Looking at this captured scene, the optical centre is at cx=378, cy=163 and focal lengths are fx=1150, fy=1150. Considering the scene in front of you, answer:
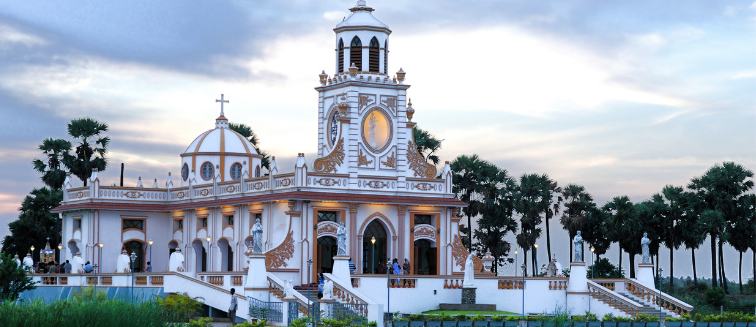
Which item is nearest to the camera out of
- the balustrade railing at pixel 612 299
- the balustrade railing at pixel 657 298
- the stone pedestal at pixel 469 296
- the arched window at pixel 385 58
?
the balustrade railing at pixel 612 299

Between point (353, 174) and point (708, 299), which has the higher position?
point (353, 174)

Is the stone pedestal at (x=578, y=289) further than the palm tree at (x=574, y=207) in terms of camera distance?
No

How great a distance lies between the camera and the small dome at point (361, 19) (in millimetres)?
54938

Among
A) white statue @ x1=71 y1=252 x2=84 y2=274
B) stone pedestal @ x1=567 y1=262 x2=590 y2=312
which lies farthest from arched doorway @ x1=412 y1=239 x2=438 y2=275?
white statue @ x1=71 y1=252 x2=84 y2=274

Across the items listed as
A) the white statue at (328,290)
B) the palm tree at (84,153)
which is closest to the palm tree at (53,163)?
the palm tree at (84,153)

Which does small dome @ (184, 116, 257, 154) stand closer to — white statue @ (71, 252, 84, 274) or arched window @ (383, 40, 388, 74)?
white statue @ (71, 252, 84, 274)

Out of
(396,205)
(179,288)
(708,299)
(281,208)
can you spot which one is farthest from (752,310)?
(179,288)

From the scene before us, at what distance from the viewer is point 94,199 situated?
60469 millimetres

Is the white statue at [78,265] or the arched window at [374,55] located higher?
the arched window at [374,55]

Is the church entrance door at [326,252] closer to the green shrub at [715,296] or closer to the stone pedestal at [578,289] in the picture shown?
the stone pedestal at [578,289]

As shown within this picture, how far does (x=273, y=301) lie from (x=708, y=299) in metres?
28.0

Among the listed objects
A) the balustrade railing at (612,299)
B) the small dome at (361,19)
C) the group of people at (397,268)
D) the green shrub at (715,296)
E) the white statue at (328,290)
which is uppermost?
the small dome at (361,19)

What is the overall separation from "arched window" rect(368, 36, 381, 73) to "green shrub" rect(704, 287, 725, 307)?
2247 cm

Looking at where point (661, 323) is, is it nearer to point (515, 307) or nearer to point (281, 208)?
point (515, 307)
